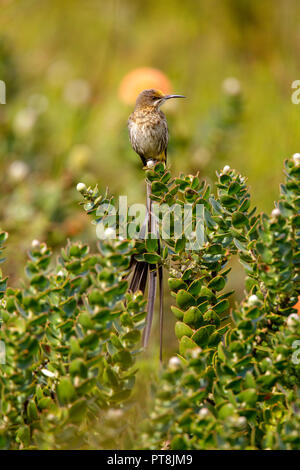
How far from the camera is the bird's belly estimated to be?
1355 mm

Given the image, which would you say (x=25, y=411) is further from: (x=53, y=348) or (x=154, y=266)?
(x=154, y=266)

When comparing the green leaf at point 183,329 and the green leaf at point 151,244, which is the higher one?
the green leaf at point 151,244

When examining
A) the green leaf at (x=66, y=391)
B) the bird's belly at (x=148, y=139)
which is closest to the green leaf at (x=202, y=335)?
the green leaf at (x=66, y=391)

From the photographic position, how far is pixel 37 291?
2.67 ft

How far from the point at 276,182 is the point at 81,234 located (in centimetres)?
91

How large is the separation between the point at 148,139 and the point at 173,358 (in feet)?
2.32

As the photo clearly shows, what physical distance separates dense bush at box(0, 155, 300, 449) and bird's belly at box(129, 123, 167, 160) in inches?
16.8

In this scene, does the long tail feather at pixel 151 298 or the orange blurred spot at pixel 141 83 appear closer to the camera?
the long tail feather at pixel 151 298

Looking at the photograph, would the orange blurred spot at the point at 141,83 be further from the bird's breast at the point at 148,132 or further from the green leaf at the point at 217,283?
the green leaf at the point at 217,283

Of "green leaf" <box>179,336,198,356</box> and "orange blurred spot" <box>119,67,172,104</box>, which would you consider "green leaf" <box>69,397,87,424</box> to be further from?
"orange blurred spot" <box>119,67,172,104</box>

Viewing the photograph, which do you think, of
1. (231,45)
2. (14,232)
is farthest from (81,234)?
(231,45)

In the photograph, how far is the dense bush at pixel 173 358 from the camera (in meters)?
0.77

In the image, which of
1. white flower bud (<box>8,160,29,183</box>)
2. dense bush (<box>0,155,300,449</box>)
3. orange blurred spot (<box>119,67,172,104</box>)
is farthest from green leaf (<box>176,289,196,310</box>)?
orange blurred spot (<box>119,67,172,104</box>)

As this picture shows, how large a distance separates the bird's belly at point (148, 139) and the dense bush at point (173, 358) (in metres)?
0.43
